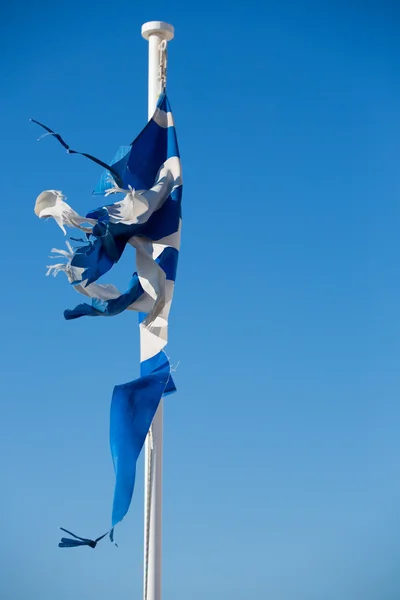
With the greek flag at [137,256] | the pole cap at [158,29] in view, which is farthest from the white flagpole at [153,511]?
the pole cap at [158,29]

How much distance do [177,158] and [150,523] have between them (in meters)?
1.10

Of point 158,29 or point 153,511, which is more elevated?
point 158,29

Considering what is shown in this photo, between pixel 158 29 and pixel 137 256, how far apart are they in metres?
0.71

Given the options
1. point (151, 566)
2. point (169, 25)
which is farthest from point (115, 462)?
point (169, 25)

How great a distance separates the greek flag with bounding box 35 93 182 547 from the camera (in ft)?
11.1

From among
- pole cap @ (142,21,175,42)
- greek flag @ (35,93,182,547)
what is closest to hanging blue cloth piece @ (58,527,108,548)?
greek flag @ (35,93,182,547)

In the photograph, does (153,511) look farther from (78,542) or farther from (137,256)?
(137,256)

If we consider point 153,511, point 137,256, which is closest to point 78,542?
point 153,511

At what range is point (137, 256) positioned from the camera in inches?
138

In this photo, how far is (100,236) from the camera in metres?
3.40

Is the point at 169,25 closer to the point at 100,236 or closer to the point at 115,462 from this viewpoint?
the point at 100,236

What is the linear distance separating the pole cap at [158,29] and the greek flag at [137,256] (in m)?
0.19

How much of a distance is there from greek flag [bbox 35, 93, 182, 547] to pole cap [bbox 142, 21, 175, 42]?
191 mm

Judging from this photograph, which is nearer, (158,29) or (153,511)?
(153,511)
